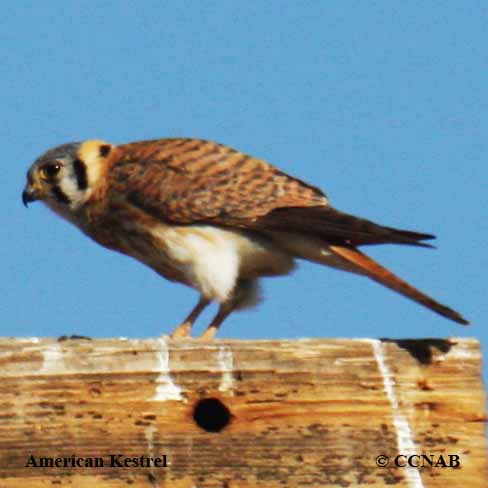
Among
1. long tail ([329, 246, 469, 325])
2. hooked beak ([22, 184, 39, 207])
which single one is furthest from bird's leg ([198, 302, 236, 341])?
hooked beak ([22, 184, 39, 207])

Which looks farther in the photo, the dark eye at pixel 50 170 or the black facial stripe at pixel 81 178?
the dark eye at pixel 50 170

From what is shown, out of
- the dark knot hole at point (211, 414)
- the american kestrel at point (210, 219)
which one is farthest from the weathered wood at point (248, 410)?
the american kestrel at point (210, 219)

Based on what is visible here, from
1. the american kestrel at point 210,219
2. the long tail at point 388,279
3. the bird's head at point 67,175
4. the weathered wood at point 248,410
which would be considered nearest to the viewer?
the weathered wood at point 248,410

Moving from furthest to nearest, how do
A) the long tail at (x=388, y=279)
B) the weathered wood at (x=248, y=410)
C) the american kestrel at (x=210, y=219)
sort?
the american kestrel at (x=210, y=219)
the long tail at (x=388, y=279)
the weathered wood at (x=248, y=410)

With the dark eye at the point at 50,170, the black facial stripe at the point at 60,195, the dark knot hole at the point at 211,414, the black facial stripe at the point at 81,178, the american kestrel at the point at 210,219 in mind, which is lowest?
the dark knot hole at the point at 211,414

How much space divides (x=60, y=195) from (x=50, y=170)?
6.1 inches

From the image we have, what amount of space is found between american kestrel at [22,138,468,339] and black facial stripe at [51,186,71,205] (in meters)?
0.06

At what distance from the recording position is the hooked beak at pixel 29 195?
5.89 m

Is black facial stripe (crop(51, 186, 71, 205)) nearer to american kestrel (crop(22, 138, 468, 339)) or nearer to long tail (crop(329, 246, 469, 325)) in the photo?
american kestrel (crop(22, 138, 468, 339))

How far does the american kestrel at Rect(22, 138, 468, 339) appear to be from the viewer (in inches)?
206

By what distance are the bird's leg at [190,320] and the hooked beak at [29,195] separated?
3.29 ft

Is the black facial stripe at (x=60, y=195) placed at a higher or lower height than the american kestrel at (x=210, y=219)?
higher

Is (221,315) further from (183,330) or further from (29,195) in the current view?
(29,195)

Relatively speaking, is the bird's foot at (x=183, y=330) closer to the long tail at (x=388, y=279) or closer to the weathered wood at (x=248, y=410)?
the long tail at (x=388, y=279)
